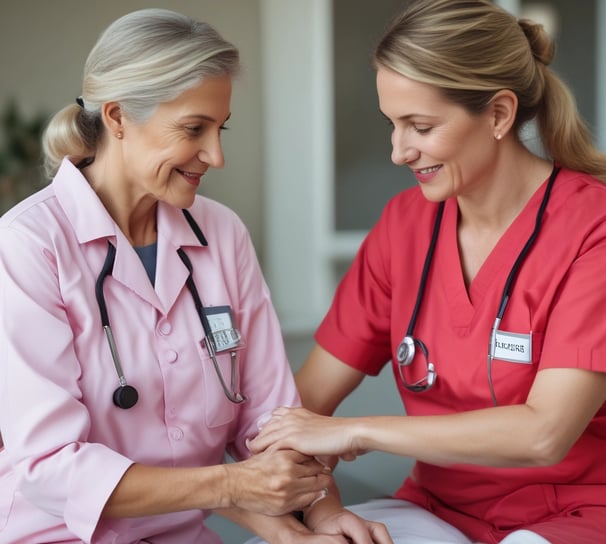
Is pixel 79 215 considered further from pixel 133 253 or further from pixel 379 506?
pixel 379 506

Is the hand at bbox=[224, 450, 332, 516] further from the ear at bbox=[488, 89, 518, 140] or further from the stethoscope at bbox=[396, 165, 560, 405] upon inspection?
the ear at bbox=[488, 89, 518, 140]

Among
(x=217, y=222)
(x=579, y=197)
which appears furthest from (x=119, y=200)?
(x=579, y=197)

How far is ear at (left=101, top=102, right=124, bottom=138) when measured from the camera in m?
1.62

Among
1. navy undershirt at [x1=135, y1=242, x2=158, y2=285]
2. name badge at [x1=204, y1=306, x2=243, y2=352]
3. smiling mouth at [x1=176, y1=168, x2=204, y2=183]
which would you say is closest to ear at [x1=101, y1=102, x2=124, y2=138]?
smiling mouth at [x1=176, y1=168, x2=204, y2=183]

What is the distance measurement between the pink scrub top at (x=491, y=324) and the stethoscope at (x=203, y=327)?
0.36 m

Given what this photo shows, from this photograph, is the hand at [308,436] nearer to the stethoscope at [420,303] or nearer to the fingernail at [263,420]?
the fingernail at [263,420]

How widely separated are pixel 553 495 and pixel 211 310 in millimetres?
726

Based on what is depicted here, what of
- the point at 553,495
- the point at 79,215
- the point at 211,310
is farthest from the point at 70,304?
the point at 553,495

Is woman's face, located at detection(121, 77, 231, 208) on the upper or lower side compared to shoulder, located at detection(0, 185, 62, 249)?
upper

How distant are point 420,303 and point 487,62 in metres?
0.49

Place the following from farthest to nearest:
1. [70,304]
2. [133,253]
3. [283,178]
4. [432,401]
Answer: [283,178] → [432,401] → [133,253] → [70,304]

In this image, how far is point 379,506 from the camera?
6.31ft

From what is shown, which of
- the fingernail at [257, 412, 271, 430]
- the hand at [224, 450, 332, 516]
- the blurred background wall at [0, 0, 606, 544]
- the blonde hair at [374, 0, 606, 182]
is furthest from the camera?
the blurred background wall at [0, 0, 606, 544]

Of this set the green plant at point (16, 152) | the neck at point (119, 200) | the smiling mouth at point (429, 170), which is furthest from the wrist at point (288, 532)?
the green plant at point (16, 152)
